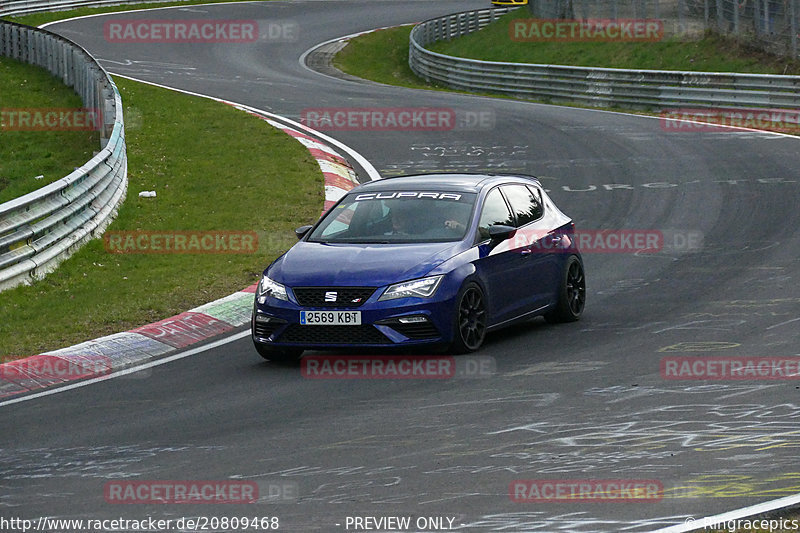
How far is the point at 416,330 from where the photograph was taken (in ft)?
34.2

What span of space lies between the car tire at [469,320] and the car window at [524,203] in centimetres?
139

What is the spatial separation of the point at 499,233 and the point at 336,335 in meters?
1.80

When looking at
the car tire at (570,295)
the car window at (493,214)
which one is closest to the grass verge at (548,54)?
the car tire at (570,295)

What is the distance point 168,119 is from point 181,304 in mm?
13475

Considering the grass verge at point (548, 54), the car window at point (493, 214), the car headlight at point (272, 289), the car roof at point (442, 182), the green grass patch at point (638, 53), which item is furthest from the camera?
the grass verge at point (548, 54)

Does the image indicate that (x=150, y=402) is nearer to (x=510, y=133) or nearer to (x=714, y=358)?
(x=714, y=358)

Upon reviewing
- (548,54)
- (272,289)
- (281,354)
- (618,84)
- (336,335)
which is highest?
(272,289)

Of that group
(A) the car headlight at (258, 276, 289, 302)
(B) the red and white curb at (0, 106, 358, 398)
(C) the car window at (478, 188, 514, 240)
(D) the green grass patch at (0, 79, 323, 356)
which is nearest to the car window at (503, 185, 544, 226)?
(C) the car window at (478, 188, 514, 240)

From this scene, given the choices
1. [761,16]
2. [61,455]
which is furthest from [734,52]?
[61,455]

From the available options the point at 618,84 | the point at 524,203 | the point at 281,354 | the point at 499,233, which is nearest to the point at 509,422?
the point at 281,354

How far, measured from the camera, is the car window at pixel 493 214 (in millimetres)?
11523

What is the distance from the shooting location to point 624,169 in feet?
70.9

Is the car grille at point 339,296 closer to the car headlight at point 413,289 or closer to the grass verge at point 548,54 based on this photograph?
the car headlight at point 413,289

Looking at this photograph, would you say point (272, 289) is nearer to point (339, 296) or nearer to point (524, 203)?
point (339, 296)
